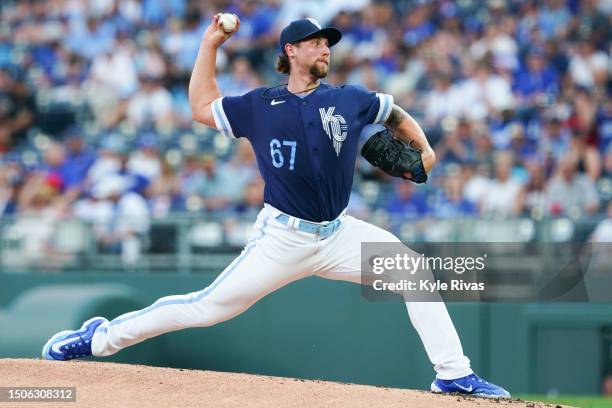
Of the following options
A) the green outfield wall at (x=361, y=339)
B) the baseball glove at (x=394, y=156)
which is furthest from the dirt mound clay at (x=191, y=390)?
Answer: the green outfield wall at (x=361, y=339)

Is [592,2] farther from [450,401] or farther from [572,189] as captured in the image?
[450,401]

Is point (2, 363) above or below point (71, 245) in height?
below

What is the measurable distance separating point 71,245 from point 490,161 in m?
4.07

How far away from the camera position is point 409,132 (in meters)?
6.11

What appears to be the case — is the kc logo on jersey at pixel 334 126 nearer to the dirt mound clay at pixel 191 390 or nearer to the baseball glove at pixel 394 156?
the baseball glove at pixel 394 156

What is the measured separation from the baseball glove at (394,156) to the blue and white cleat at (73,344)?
1868 mm

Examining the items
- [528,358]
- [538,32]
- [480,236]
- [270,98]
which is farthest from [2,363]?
[538,32]

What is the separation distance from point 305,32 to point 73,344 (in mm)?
2277

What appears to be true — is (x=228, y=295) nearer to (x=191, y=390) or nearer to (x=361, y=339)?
(x=191, y=390)

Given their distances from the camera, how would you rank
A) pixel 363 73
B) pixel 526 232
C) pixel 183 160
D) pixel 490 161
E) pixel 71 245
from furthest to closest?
pixel 363 73
pixel 183 160
pixel 490 161
pixel 71 245
pixel 526 232

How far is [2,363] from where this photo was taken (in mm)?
6547

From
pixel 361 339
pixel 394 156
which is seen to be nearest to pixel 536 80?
pixel 361 339

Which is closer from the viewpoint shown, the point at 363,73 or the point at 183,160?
the point at 183,160

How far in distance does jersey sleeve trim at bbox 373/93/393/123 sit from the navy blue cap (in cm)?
42
